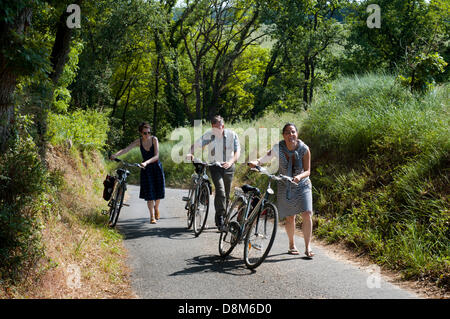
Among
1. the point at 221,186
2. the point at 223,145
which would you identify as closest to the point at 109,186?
the point at 221,186

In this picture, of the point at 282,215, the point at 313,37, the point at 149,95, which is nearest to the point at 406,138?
the point at 282,215

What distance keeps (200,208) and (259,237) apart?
278 centimetres

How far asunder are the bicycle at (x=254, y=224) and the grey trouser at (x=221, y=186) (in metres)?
1.79

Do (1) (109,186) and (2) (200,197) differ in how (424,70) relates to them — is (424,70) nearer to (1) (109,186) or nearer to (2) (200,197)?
(2) (200,197)

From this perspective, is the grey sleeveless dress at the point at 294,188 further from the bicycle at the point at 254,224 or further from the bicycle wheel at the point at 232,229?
the bicycle wheel at the point at 232,229

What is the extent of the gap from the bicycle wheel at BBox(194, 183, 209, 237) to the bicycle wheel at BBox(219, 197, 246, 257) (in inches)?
66.0

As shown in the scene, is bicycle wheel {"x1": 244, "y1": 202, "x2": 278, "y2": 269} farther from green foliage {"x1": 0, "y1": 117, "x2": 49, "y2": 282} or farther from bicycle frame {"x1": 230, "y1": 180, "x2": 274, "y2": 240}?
green foliage {"x1": 0, "y1": 117, "x2": 49, "y2": 282}

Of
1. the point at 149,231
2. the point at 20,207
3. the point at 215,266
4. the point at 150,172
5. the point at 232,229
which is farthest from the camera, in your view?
the point at 150,172

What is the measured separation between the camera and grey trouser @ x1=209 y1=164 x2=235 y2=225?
28.6 ft

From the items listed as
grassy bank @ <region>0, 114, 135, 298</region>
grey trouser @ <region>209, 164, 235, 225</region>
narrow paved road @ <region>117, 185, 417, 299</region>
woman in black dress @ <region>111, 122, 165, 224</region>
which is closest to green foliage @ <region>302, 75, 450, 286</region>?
narrow paved road @ <region>117, 185, 417, 299</region>

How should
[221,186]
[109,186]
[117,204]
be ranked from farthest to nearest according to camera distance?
[109,186] → [117,204] → [221,186]

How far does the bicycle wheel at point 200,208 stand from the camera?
8.84 metres

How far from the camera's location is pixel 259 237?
20.6 feet

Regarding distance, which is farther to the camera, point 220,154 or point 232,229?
point 220,154
